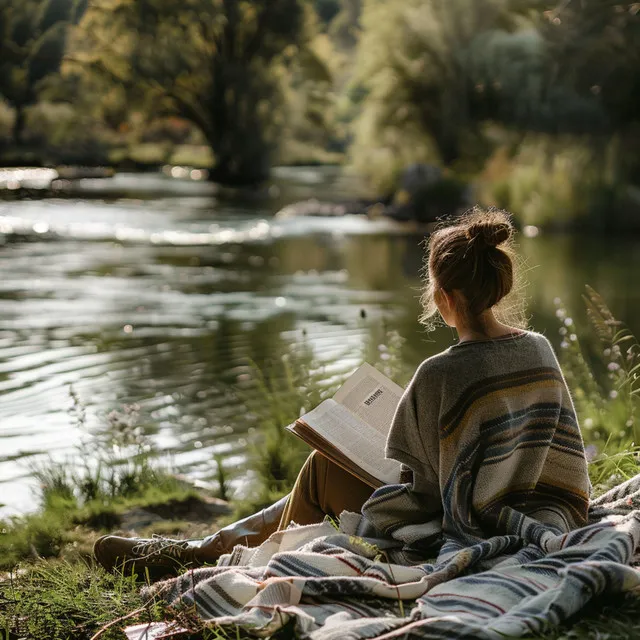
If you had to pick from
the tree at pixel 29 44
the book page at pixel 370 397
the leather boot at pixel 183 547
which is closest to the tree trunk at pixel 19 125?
the tree at pixel 29 44

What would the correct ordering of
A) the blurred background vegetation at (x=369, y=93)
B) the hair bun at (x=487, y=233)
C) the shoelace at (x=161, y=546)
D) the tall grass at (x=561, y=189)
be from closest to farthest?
1. the hair bun at (x=487, y=233)
2. the shoelace at (x=161, y=546)
3. the tall grass at (x=561, y=189)
4. the blurred background vegetation at (x=369, y=93)

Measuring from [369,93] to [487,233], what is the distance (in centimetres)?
2912

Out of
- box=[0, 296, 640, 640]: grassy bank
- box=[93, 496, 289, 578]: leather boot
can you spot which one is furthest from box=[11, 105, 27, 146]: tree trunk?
box=[93, 496, 289, 578]: leather boot

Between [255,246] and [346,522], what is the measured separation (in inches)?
564

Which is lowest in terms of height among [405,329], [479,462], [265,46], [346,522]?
[405,329]

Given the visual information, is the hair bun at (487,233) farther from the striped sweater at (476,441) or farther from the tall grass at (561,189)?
the tall grass at (561,189)

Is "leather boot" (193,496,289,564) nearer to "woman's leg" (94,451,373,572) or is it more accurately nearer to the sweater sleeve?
"woman's leg" (94,451,373,572)

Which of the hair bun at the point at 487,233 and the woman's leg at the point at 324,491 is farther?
the woman's leg at the point at 324,491

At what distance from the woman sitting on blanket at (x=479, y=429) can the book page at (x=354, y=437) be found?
0.13 meters

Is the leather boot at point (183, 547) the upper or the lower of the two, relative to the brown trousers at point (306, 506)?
lower

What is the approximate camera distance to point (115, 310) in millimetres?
10977

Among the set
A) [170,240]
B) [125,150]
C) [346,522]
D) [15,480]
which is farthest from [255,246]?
[125,150]

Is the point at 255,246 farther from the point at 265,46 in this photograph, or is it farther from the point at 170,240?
the point at 265,46

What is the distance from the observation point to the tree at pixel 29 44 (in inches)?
1197
